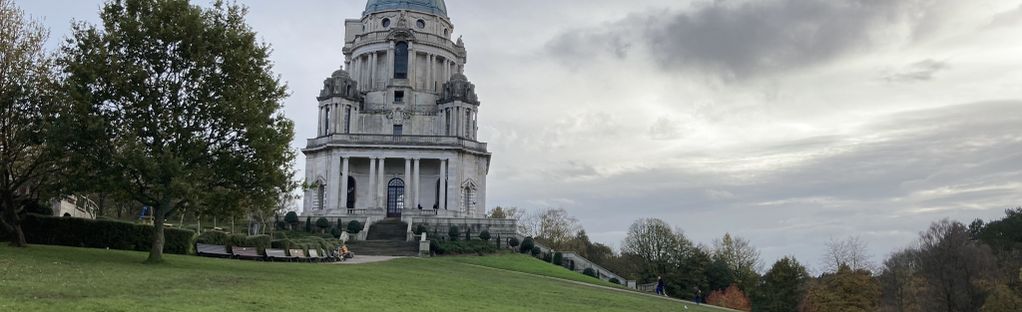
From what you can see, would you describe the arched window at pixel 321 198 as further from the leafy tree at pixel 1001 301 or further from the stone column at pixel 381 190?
the leafy tree at pixel 1001 301

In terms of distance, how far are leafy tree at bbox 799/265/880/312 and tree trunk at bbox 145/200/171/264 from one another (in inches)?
2033

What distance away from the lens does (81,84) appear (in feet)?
91.4

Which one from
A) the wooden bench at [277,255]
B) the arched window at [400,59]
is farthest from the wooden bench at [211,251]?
the arched window at [400,59]

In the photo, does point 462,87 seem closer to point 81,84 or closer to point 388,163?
point 388,163

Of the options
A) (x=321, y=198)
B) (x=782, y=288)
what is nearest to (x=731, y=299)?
(x=782, y=288)

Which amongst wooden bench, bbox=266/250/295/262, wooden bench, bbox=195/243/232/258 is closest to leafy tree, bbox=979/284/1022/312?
wooden bench, bbox=266/250/295/262

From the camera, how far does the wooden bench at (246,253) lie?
118ft

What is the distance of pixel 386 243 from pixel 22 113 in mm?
27220

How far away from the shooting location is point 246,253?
36.3m

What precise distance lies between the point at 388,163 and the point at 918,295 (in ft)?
140

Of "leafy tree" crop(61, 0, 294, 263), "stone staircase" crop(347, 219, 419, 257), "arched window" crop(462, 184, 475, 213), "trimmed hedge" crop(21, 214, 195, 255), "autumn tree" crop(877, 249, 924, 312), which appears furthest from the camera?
"arched window" crop(462, 184, 475, 213)

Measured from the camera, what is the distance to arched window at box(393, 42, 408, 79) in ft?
255

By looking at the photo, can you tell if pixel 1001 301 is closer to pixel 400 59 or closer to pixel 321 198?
pixel 321 198

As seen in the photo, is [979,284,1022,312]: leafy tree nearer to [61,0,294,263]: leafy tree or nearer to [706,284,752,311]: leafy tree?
[706,284,752,311]: leafy tree
